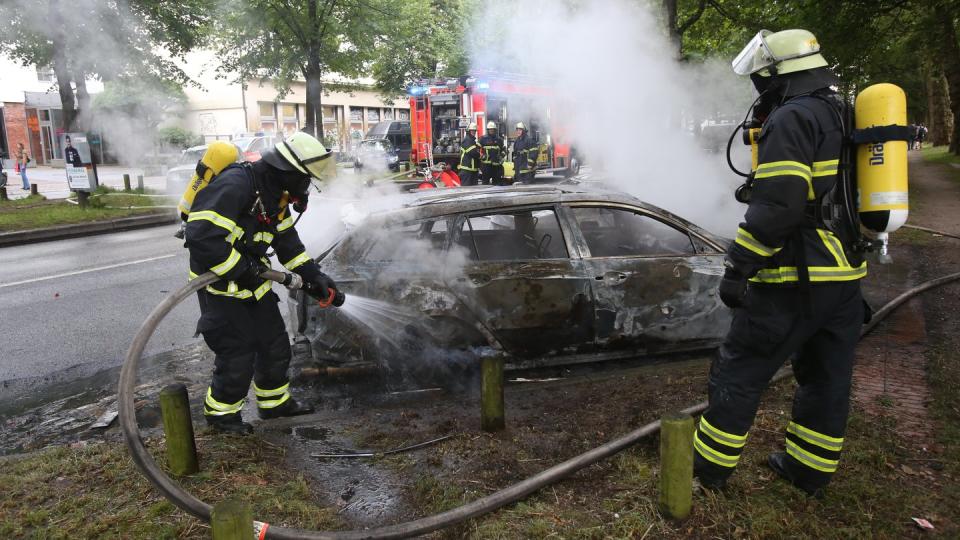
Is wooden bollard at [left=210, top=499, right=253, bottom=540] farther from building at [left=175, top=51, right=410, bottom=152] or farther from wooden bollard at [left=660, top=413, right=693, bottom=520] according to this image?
building at [left=175, top=51, right=410, bottom=152]

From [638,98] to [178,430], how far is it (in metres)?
8.54

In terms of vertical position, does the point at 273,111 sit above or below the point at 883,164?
above

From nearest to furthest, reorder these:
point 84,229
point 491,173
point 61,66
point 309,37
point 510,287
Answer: point 510,287
point 84,229
point 61,66
point 491,173
point 309,37

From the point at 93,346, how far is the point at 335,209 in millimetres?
2448

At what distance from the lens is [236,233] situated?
11.4ft

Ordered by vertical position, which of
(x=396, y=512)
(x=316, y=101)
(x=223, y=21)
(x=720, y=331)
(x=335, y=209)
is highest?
(x=223, y=21)

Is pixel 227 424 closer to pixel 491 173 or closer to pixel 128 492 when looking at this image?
pixel 128 492

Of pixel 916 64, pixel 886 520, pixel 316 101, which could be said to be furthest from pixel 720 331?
pixel 916 64

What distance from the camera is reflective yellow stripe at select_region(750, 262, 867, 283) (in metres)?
2.63

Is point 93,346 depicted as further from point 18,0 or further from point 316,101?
point 316,101

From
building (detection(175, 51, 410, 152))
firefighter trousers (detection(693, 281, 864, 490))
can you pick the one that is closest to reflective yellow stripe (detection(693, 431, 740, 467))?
firefighter trousers (detection(693, 281, 864, 490))

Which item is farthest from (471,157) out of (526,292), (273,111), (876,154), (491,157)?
(273,111)

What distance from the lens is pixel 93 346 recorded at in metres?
5.62

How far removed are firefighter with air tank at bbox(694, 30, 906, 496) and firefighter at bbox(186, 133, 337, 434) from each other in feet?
7.44
